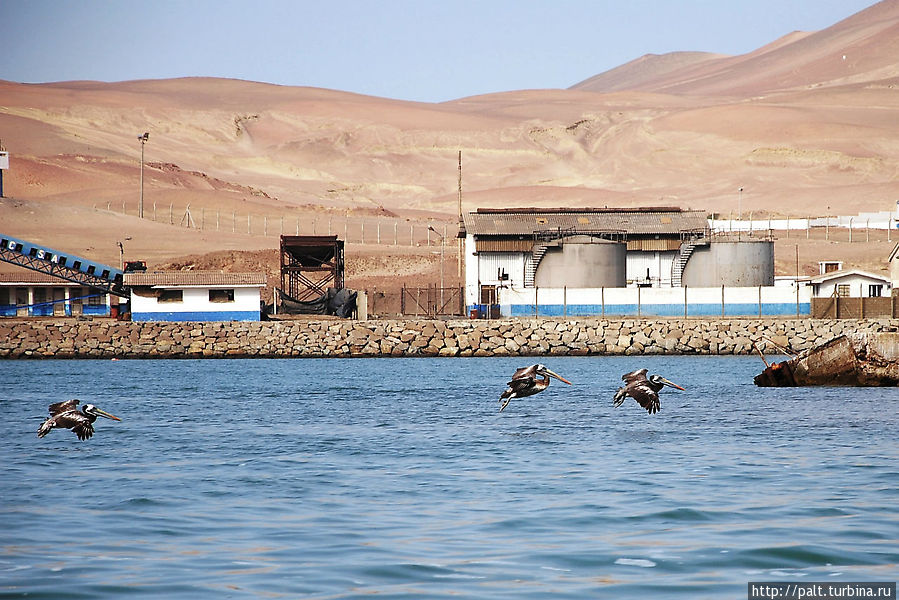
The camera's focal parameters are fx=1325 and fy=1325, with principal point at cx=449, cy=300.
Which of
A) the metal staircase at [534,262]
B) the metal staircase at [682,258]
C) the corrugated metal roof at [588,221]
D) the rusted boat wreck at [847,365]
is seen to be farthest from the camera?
the corrugated metal roof at [588,221]

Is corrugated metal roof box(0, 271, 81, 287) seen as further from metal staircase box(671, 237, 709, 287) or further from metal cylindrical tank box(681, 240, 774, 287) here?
metal cylindrical tank box(681, 240, 774, 287)

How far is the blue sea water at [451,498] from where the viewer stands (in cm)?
1402

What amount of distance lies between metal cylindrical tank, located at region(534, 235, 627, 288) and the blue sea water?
1412 inches

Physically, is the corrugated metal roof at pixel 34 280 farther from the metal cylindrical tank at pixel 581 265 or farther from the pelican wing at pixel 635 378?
the pelican wing at pixel 635 378

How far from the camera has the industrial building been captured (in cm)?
7300

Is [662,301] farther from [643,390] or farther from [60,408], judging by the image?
[60,408]

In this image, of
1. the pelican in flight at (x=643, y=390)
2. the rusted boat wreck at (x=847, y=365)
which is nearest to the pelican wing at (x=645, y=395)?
the pelican in flight at (x=643, y=390)

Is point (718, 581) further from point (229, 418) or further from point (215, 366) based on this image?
point (215, 366)

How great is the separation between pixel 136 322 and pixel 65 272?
33.5ft

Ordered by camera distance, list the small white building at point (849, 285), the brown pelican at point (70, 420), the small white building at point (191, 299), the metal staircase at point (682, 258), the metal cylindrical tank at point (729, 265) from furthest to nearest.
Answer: the metal staircase at point (682, 258) < the metal cylindrical tank at point (729, 265) < the small white building at point (849, 285) < the small white building at point (191, 299) < the brown pelican at point (70, 420)

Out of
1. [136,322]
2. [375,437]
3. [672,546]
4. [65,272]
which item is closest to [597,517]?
[672,546]

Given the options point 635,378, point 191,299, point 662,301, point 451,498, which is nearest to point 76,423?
point 451,498

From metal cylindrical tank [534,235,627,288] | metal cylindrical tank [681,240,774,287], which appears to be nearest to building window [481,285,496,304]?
metal cylindrical tank [534,235,627,288]

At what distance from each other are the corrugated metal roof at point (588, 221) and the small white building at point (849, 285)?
11.0 m
